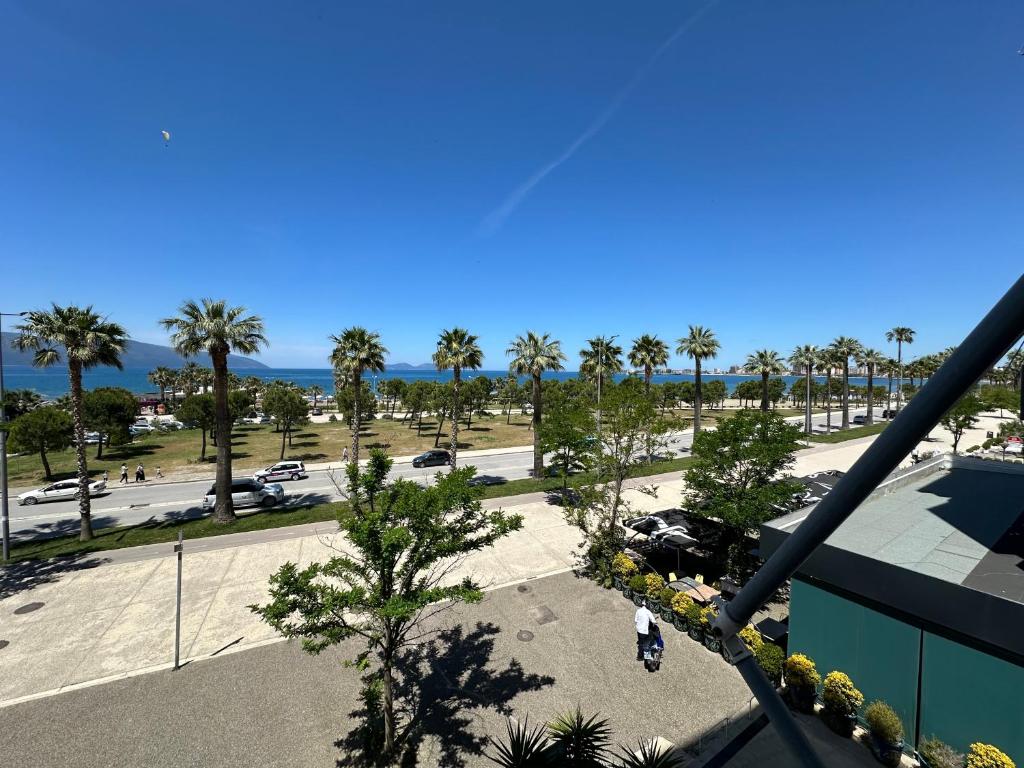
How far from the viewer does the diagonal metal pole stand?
208 centimetres

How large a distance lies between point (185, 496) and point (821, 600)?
34.9 m

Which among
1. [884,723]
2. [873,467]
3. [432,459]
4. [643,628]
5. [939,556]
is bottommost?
[884,723]

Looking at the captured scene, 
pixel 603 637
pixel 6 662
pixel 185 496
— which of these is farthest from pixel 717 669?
pixel 185 496

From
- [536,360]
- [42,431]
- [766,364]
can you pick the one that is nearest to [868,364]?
[766,364]

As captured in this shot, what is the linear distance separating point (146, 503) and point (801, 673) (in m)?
34.5

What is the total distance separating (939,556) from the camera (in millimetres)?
10141

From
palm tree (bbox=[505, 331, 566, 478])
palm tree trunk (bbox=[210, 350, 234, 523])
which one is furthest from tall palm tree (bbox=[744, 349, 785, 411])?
palm tree trunk (bbox=[210, 350, 234, 523])

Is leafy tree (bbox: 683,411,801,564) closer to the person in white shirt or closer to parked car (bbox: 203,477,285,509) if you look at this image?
the person in white shirt

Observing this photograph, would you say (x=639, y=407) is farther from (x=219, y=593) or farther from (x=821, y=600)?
(x=219, y=593)

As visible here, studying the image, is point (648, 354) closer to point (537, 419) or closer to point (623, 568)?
point (537, 419)

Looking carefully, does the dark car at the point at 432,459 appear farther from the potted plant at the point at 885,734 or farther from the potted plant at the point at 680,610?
the potted plant at the point at 885,734

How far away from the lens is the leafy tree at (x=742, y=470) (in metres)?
15.6

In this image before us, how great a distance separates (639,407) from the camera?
1766cm

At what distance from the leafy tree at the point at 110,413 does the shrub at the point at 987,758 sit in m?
53.9
